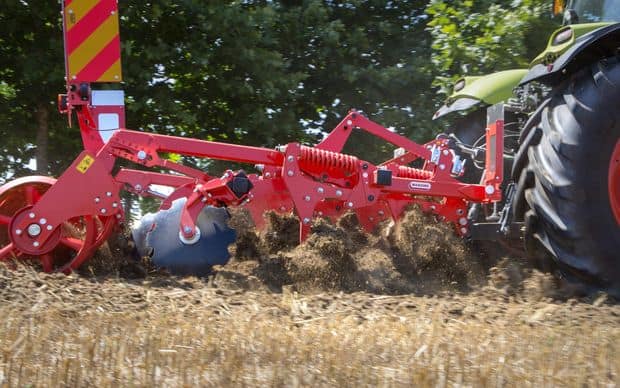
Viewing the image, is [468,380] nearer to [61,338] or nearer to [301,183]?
[61,338]

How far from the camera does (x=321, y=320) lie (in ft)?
9.79

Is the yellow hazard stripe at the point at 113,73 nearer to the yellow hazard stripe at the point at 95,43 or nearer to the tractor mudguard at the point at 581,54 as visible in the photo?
the yellow hazard stripe at the point at 95,43

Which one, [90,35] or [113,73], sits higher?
[90,35]

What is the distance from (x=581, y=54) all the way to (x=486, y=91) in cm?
138

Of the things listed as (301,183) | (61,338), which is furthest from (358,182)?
(61,338)

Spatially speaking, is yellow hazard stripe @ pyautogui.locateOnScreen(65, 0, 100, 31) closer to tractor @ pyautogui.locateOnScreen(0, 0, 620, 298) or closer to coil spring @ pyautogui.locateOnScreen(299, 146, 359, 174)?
tractor @ pyautogui.locateOnScreen(0, 0, 620, 298)

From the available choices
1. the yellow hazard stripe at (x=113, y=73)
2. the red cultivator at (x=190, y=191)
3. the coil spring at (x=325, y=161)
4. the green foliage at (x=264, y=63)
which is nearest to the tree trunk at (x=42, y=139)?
the green foliage at (x=264, y=63)

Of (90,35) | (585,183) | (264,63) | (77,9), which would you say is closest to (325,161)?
(585,183)

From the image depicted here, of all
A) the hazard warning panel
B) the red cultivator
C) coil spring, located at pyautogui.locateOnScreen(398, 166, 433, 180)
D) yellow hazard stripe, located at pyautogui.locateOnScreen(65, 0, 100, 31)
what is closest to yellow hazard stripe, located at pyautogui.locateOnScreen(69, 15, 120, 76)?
the hazard warning panel

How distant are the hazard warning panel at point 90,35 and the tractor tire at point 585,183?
305 cm

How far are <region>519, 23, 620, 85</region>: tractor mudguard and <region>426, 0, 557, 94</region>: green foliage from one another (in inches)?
123

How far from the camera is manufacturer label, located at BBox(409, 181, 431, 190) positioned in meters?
4.27

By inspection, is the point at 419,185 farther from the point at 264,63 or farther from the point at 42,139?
the point at 42,139

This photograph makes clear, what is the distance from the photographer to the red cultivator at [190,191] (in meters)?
4.05
